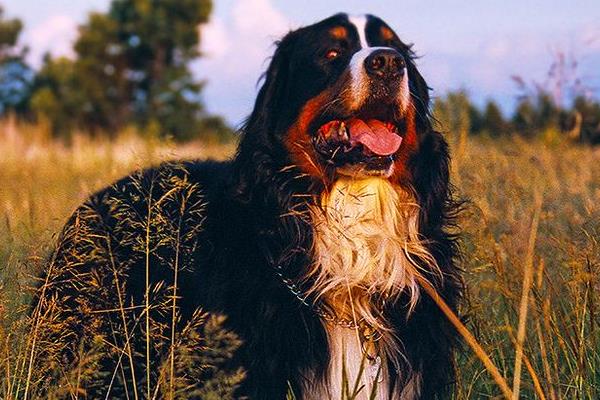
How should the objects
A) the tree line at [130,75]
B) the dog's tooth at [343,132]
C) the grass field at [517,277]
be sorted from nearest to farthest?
the grass field at [517,277]
the dog's tooth at [343,132]
the tree line at [130,75]

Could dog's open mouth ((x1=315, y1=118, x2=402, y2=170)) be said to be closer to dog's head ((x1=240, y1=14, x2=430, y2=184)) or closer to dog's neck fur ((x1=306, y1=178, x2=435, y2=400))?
dog's head ((x1=240, y1=14, x2=430, y2=184))

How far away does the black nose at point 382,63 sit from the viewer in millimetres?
3535

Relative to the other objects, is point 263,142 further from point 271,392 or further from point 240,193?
point 271,392

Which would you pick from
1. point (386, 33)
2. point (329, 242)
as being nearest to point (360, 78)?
point (386, 33)

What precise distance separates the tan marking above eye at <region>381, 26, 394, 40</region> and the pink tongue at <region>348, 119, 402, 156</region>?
0.40 meters

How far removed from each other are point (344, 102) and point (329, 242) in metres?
0.56

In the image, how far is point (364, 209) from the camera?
368 cm

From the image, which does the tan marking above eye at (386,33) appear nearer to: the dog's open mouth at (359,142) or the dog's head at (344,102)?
the dog's head at (344,102)

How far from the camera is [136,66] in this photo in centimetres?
3891

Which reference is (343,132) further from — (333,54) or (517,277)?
(517,277)

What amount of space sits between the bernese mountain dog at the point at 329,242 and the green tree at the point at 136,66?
33208mm

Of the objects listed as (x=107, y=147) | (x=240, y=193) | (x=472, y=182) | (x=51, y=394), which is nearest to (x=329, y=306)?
(x=240, y=193)

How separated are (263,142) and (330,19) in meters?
0.61

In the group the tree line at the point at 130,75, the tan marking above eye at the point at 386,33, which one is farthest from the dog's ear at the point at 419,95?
the tree line at the point at 130,75
